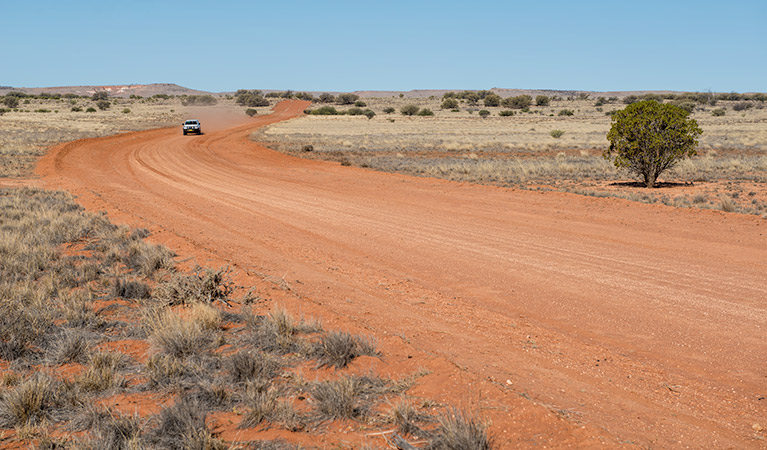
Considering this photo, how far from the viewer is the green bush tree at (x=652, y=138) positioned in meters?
20.1

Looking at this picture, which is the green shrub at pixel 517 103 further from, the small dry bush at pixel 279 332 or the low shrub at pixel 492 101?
the small dry bush at pixel 279 332

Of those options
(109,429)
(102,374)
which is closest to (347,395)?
(109,429)

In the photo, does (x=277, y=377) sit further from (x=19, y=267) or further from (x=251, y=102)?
(x=251, y=102)

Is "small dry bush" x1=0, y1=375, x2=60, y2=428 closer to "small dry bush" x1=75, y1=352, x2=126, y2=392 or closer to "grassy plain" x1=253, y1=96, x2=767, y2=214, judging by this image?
"small dry bush" x1=75, y1=352, x2=126, y2=392

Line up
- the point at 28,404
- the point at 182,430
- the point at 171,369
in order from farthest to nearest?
the point at 171,369
the point at 28,404
the point at 182,430

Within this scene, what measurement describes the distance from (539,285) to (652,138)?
47.4ft

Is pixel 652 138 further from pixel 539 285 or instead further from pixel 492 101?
pixel 492 101

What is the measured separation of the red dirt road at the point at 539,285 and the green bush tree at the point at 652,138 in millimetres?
5882

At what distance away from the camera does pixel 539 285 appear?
332 inches

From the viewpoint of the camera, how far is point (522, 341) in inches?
247

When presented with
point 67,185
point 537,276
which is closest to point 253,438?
point 537,276

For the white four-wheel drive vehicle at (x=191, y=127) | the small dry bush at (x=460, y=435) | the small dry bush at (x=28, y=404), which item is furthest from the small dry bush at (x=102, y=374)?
the white four-wheel drive vehicle at (x=191, y=127)

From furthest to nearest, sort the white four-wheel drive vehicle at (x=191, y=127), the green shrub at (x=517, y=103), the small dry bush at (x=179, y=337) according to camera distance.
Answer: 1. the green shrub at (x=517, y=103)
2. the white four-wheel drive vehicle at (x=191, y=127)
3. the small dry bush at (x=179, y=337)

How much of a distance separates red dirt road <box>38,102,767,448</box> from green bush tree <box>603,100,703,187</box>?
588 centimetres
